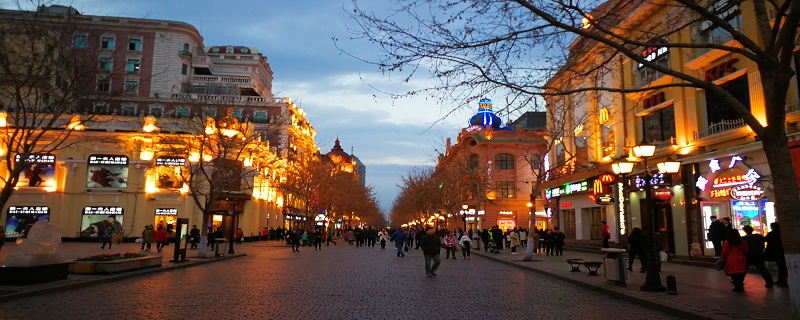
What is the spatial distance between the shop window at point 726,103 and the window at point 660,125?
8.16 ft

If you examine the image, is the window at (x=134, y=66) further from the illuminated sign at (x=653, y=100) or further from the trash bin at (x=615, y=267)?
the trash bin at (x=615, y=267)

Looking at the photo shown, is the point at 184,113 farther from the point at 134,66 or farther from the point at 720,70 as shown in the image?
the point at 720,70

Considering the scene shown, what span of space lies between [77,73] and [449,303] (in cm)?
1124

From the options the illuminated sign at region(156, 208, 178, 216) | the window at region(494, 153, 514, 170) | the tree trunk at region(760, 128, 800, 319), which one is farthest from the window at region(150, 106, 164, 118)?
the tree trunk at region(760, 128, 800, 319)

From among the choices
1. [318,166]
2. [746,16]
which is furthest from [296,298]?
[318,166]

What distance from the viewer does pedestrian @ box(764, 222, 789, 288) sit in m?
11.9

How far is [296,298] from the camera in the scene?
1061 centimetres

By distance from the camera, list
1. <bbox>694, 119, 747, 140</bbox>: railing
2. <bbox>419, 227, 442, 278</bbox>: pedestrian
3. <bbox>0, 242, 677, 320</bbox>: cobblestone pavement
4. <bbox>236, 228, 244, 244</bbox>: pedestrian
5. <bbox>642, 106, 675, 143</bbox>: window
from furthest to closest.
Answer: <bbox>236, 228, 244, 244</bbox>: pedestrian < <bbox>642, 106, 675, 143</bbox>: window < <bbox>694, 119, 747, 140</bbox>: railing < <bbox>419, 227, 442, 278</bbox>: pedestrian < <bbox>0, 242, 677, 320</bbox>: cobblestone pavement

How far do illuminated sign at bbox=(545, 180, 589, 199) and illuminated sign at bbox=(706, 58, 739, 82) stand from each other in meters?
12.1

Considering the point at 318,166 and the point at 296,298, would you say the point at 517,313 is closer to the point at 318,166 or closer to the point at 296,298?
the point at 296,298

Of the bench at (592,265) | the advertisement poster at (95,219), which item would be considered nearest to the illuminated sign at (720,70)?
the bench at (592,265)

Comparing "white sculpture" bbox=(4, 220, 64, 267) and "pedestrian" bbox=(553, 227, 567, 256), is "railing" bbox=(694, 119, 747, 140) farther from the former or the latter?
"white sculpture" bbox=(4, 220, 64, 267)

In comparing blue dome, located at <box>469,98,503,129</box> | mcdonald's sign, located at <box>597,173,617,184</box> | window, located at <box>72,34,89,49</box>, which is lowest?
mcdonald's sign, located at <box>597,173,617,184</box>

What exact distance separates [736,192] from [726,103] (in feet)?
10.3
